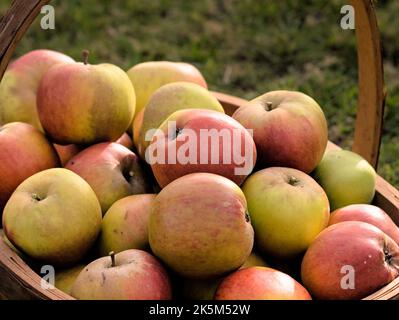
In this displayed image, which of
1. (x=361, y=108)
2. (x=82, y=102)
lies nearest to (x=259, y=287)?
(x=82, y=102)

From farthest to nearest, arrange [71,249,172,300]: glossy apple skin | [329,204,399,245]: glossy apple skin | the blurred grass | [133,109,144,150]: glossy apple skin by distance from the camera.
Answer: the blurred grass, [133,109,144,150]: glossy apple skin, [329,204,399,245]: glossy apple skin, [71,249,172,300]: glossy apple skin

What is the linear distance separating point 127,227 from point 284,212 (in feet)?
1.08

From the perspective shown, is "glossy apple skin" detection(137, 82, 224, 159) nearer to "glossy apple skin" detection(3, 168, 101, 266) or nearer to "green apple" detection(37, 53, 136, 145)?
"green apple" detection(37, 53, 136, 145)

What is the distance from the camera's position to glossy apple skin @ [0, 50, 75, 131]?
6.13 feet

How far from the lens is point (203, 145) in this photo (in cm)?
143

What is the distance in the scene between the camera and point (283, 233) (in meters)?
1.46

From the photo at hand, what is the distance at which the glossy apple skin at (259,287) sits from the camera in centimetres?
129

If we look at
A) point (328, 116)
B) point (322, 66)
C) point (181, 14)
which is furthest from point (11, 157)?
point (181, 14)

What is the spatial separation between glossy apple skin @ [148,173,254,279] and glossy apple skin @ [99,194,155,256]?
0.12m

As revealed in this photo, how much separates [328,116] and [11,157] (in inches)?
69.5

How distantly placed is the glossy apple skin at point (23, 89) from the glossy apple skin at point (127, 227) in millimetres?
513

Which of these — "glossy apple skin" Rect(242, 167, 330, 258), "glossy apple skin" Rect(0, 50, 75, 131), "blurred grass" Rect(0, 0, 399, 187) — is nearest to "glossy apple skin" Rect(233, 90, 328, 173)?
"glossy apple skin" Rect(242, 167, 330, 258)

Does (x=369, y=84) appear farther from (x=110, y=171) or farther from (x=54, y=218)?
(x=54, y=218)

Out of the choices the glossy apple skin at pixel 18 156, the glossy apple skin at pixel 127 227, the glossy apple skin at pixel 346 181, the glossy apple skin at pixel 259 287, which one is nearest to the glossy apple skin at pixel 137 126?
the glossy apple skin at pixel 18 156
